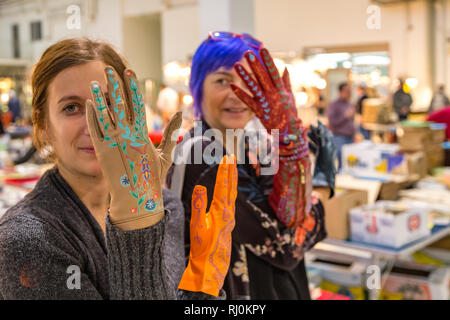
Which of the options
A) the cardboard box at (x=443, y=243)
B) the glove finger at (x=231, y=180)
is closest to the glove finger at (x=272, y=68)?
the glove finger at (x=231, y=180)

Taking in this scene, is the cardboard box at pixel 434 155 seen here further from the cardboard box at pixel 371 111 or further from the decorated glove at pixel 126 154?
the cardboard box at pixel 371 111

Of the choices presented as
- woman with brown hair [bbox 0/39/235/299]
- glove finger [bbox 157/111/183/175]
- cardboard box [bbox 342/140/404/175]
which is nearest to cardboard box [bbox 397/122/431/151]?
cardboard box [bbox 342/140/404/175]

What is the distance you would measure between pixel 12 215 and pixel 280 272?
31.7 inches

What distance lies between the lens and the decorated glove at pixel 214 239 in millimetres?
973

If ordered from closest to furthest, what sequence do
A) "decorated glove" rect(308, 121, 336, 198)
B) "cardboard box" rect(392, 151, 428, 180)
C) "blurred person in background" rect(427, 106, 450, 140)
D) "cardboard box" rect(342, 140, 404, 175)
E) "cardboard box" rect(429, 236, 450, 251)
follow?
"decorated glove" rect(308, 121, 336, 198) < "cardboard box" rect(429, 236, 450, 251) < "cardboard box" rect(392, 151, 428, 180) < "cardboard box" rect(342, 140, 404, 175) < "blurred person in background" rect(427, 106, 450, 140)

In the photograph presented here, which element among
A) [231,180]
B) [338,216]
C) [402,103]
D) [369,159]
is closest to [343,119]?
[369,159]

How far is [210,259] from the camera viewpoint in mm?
977

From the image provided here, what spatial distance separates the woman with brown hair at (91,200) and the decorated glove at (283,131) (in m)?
0.30

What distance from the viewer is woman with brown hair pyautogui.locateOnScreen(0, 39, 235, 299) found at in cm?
79

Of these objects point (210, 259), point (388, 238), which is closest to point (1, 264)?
point (210, 259)

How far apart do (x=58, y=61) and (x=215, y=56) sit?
51cm

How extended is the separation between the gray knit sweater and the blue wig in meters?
0.58

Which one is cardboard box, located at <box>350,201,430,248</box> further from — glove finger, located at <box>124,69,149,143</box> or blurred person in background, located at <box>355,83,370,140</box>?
blurred person in background, located at <box>355,83,370,140</box>
